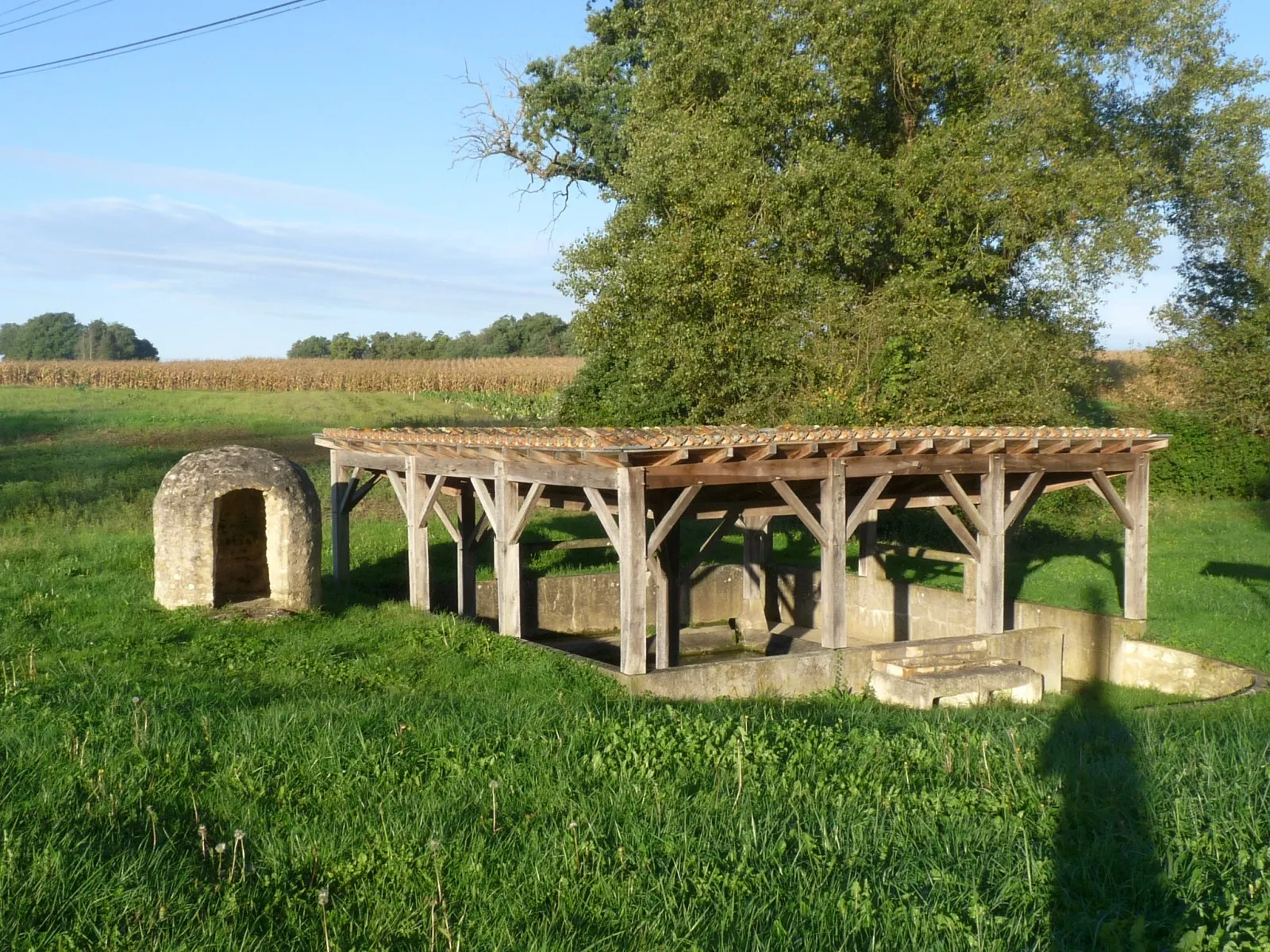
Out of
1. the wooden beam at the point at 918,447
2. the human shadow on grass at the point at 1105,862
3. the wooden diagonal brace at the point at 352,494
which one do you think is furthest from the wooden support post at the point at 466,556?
the human shadow on grass at the point at 1105,862

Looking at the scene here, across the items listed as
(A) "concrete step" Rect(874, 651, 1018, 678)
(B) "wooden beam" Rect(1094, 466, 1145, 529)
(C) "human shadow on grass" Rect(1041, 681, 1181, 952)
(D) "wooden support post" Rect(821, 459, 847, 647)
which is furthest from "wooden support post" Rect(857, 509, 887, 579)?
(C) "human shadow on grass" Rect(1041, 681, 1181, 952)

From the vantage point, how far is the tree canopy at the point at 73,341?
3740 inches

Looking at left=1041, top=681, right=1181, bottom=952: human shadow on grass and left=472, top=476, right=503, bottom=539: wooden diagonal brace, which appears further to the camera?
left=472, top=476, right=503, bottom=539: wooden diagonal brace

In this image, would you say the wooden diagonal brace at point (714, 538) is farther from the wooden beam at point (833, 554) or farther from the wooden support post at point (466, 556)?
the wooden support post at point (466, 556)

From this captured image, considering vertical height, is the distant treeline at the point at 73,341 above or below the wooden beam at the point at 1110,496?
above

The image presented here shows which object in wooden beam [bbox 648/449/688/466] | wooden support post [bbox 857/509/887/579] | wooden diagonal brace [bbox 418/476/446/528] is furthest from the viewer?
wooden support post [bbox 857/509/887/579]

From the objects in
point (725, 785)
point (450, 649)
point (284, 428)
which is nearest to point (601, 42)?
point (284, 428)

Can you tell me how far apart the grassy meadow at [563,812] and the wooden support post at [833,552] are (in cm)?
116

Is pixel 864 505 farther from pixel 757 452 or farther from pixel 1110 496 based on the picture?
pixel 1110 496

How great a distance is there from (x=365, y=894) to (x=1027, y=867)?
3.04m

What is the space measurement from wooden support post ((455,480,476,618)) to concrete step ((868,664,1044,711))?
6.22 metres

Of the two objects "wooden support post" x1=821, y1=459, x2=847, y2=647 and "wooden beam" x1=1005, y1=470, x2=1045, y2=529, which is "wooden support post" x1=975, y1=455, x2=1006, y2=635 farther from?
"wooden support post" x1=821, y1=459, x2=847, y2=647

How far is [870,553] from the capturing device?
17531mm

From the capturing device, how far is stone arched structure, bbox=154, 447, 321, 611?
12.3 m
